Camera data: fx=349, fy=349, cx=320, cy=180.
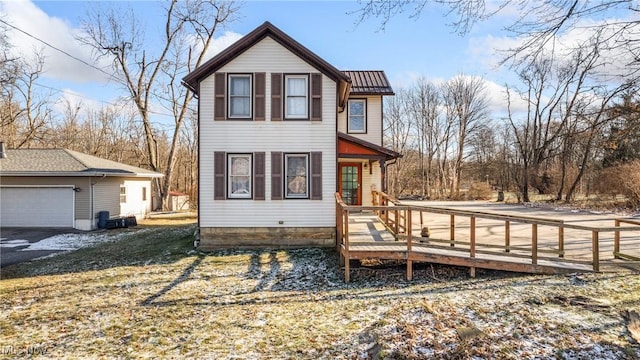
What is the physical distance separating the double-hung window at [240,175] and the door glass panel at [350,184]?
177 inches

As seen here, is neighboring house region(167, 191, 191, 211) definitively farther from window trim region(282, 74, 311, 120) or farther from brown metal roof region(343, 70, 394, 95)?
window trim region(282, 74, 311, 120)

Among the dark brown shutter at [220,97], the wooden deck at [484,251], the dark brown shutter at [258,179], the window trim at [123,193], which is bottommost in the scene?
the wooden deck at [484,251]

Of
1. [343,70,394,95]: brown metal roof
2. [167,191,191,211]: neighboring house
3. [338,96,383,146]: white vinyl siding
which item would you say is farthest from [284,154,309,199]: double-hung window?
[167,191,191,211]: neighboring house

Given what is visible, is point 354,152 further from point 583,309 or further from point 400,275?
point 583,309

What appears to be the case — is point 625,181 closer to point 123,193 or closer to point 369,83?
point 369,83

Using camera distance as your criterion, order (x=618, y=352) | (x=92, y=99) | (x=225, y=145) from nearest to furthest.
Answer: (x=618, y=352) < (x=225, y=145) < (x=92, y=99)

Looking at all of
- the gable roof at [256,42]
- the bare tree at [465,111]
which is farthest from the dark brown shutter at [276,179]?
the bare tree at [465,111]

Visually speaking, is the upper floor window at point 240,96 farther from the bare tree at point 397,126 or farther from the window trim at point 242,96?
the bare tree at point 397,126

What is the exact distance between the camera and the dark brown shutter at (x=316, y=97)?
10.8 m

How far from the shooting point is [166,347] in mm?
4828

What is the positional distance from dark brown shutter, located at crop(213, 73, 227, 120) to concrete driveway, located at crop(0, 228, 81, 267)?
7.14 m

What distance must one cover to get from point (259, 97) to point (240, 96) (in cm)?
61

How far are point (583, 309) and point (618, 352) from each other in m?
1.27

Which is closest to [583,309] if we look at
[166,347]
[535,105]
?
[166,347]
